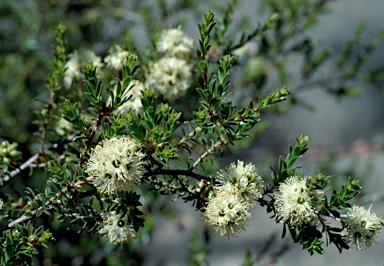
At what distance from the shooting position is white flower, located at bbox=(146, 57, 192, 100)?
1470 mm

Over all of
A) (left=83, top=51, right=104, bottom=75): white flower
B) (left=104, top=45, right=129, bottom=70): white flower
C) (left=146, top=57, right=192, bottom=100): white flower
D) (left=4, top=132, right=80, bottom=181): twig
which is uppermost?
(left=83, top=51, right=104, bottom=75): white flower

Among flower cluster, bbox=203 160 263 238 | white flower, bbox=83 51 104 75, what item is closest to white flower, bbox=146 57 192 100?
white flower, bbox=83 51 104 75

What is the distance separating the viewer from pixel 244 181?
1.15 metres

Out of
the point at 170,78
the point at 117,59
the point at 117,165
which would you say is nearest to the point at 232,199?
the point at 117,165

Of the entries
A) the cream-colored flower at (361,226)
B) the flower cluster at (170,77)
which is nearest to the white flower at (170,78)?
the flower cluster at (170,77)

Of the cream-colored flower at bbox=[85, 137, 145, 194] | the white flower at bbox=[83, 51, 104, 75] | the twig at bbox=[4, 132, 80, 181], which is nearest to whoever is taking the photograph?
the cream-colored flower at bbox=[85, 137, 145, 194]

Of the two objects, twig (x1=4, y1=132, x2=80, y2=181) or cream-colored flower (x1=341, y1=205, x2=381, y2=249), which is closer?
cream-colored flower (x1=341, y1=205, x2=381, y2=249)

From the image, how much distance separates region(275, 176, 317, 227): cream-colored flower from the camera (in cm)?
111

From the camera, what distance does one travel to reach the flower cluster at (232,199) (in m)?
1.12

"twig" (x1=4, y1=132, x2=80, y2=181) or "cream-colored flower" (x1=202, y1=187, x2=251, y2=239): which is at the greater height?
"twig" (x1=4, y1=132, x2=80, y2=181)

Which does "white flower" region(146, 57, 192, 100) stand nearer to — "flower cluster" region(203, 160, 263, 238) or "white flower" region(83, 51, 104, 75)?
"white flower" region(83, 51, 104, 75)

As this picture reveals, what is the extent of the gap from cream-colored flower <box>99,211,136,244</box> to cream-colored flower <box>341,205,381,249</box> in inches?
18.0

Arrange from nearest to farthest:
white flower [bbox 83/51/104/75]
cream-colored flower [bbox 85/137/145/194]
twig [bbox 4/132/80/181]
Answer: cream-colored flower [bbox 85/137/145/194] → twig [bbox 4/132/80/181] → white flower [bbox 83/51/104/75]

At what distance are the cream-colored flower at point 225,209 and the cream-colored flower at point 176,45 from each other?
0.56 m
